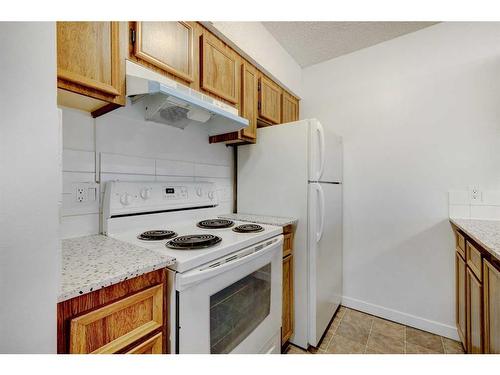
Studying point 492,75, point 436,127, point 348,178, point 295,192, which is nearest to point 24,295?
point 295,192

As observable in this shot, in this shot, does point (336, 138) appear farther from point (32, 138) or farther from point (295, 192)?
point (32, 138)

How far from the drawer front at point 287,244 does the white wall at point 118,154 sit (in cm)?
75

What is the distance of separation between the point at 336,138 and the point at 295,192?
2.25 feet

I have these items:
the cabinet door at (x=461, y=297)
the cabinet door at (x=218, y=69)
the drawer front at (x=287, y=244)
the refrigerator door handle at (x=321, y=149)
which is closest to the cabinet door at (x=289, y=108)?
the refrigerator door handle at (x=321, y=149)

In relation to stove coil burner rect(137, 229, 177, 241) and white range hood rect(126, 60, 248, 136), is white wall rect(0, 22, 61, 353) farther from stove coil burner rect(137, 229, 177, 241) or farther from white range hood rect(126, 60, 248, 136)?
stove coil burner rect(137, 229, 177, 241)

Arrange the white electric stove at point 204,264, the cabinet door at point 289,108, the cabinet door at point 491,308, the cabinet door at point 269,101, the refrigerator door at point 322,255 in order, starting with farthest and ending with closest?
1. the cabinet door at point 289,108
2. the cabinet door at point 269,101
3. the refrigerator door at point 322,255
4. the cabinet door at point 491,308
5. the white electric stove at point 204,264

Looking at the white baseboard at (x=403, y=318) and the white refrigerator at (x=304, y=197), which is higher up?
the white refrigerator at (x=304, y=197)

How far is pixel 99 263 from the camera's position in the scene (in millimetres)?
815

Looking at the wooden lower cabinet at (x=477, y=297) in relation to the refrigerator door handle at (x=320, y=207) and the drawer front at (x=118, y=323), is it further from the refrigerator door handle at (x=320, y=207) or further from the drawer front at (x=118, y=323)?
the drawer front at (x=118, y=323)

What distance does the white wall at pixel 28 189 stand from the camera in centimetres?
46

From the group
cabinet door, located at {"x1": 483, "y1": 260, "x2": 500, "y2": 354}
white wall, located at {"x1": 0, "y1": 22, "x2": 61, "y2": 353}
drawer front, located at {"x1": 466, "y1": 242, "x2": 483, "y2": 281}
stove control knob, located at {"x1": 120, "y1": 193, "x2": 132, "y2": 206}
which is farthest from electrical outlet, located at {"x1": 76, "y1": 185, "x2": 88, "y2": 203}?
drawer front, located at {"x1": 466, "y1": 242, "x2": 483, "y2": 281}

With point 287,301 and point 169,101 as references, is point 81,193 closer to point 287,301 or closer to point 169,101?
point 169,101

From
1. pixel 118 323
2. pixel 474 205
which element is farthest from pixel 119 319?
pixel 474 205
